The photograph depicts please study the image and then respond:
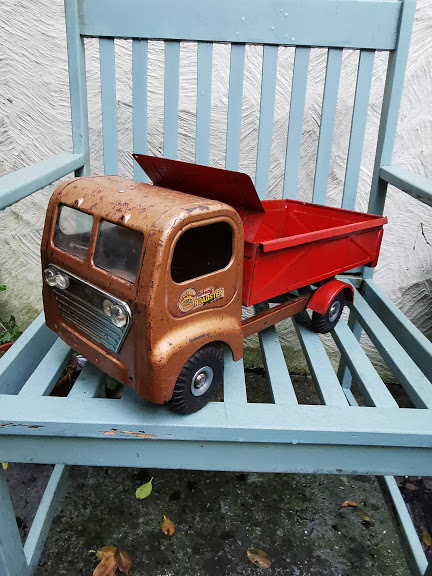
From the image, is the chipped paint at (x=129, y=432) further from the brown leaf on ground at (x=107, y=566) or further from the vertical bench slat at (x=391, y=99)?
the vertical bench slat at (x=391, y=99)

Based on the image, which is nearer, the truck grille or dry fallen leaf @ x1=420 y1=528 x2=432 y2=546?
the truck grille

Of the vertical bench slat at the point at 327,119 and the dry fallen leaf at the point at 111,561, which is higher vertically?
the vertical bench slat at the point at 327,119

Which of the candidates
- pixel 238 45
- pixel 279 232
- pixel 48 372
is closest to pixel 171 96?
pixel 238 45

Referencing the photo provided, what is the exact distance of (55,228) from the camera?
0.89 meters

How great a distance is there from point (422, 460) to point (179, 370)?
1.51 feet

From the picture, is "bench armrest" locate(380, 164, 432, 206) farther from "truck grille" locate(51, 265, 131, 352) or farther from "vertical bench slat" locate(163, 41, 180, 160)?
"truck grille" locate(51, 265, 131, 352)

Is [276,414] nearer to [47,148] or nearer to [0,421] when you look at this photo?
[0,421]

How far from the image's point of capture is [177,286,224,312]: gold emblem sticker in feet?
2.47

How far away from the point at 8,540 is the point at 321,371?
745 mm

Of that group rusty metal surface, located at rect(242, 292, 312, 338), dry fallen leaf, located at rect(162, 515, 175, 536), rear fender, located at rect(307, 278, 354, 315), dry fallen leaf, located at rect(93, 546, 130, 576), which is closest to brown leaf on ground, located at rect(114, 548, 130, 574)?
dry fallen leaf, located at rect(93, 546, 130, 576)

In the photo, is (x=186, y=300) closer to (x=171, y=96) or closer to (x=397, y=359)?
(x=397, y=359)

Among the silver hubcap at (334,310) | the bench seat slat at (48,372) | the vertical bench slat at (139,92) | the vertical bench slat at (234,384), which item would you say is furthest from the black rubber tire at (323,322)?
the vertical bench slat at (139,92)

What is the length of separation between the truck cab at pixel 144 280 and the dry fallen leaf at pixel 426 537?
95cm

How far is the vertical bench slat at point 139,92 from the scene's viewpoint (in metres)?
1.29
